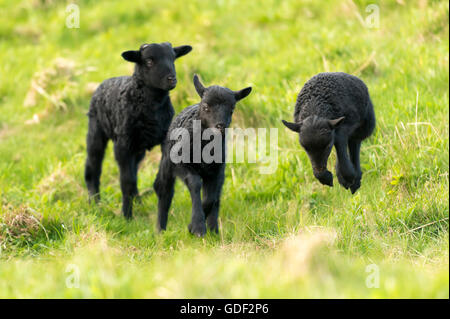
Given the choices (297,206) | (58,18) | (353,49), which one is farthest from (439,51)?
(58,18)

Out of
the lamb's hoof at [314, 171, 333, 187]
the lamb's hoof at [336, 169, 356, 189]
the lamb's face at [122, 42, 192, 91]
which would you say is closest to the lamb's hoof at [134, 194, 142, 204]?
the lamb's face at [122, 42, 192, 91]

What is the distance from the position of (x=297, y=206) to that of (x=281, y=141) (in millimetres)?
1386

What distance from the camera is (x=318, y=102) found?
4.57 metres

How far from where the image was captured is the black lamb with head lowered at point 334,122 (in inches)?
168

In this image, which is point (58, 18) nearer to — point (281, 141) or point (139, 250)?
point (281, 141)

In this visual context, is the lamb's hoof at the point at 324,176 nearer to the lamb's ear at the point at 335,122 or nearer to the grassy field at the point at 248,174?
the lamb's ear at the point at 335,122

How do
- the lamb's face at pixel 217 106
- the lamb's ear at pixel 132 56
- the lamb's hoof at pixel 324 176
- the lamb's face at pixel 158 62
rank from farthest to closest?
the lamb's ear at pixel 132 56 < the lamb's face at pixel 158 62 < the lamb's face at pixel 217 106 < the lamb's hoof at pixel 324 176

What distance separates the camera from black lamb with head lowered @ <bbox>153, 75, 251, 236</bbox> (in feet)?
18.6

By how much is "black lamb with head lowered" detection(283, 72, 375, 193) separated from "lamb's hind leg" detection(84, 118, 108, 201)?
4.32m

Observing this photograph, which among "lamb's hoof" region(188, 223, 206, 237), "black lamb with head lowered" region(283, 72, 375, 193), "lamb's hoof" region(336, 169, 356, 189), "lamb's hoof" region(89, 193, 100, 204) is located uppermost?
"black lamb with head lowered" region(283, 72, 375, 193)

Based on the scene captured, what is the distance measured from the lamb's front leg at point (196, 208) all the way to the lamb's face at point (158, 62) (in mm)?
1140

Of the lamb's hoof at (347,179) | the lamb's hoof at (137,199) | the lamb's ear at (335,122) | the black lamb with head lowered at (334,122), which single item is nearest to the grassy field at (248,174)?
the lamb's hoof at (137,199)

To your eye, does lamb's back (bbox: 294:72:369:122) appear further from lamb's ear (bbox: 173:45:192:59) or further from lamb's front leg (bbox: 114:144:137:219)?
lamb's front leg (bbox: 114:144:137:219)

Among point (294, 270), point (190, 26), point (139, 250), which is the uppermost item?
point (190, 26)
